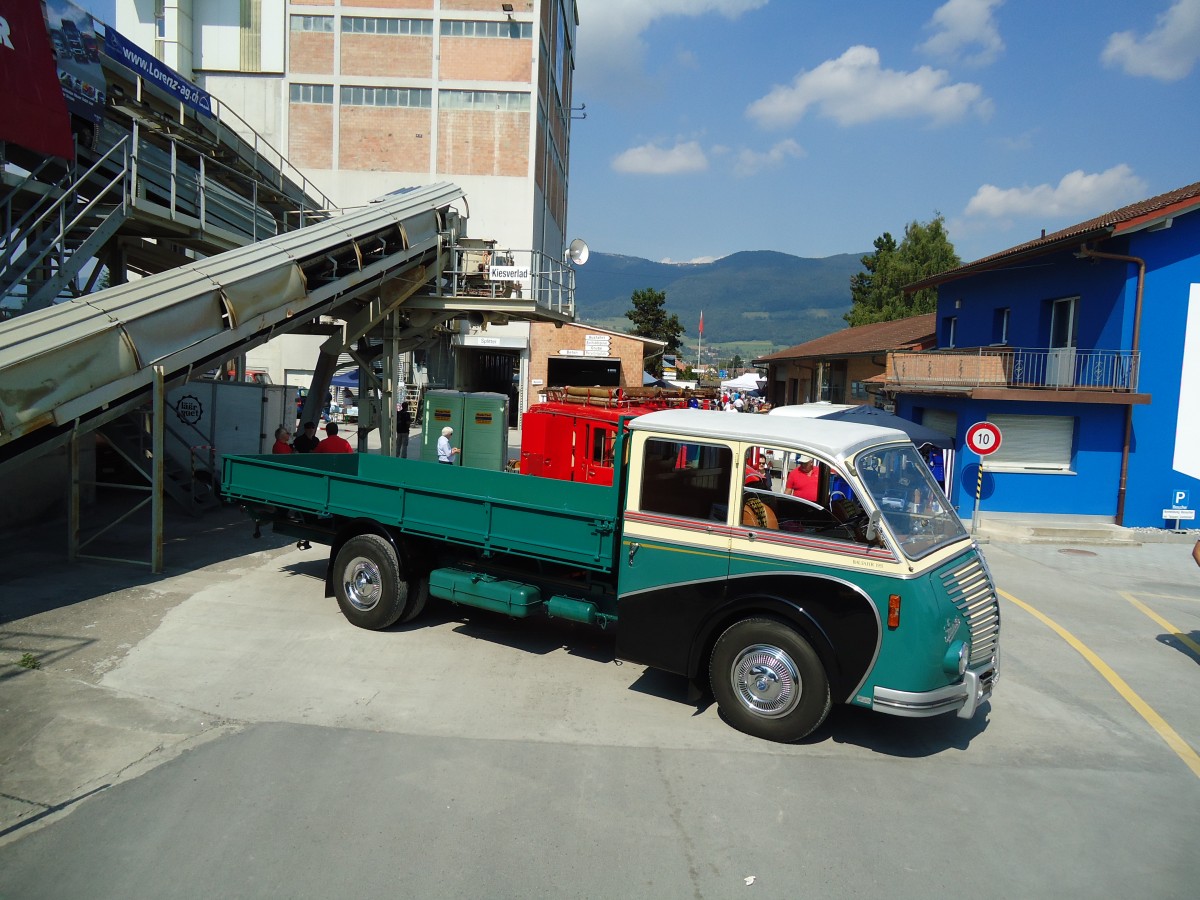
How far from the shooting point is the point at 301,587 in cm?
1000

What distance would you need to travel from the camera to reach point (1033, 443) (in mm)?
17109

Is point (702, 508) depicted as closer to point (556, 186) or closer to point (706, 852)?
point (706, 852)

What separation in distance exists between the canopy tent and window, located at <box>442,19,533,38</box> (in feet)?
102

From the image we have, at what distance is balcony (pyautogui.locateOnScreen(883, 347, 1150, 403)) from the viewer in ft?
53.5

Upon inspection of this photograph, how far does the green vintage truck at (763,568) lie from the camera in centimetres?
581

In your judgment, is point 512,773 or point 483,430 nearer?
point 512,773

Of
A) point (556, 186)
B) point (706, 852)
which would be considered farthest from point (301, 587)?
point (556, 186)

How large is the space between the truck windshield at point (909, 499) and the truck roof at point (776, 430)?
15 cm

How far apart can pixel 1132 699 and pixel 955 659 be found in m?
3.23

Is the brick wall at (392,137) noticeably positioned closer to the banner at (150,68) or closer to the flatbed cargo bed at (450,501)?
the banner at (150,68)

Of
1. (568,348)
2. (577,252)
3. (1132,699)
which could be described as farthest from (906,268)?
(1132,699)

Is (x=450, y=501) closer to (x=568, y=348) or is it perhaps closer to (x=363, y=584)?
(x=363, y=584)

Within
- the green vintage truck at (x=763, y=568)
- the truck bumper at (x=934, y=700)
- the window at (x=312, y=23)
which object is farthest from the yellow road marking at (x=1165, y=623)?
the window at (x=312, y=23)

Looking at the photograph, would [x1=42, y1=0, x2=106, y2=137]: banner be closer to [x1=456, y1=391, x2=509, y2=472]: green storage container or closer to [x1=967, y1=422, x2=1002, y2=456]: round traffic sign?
[x1=456, y1=391, x2=509, y2=472]: green storage container
